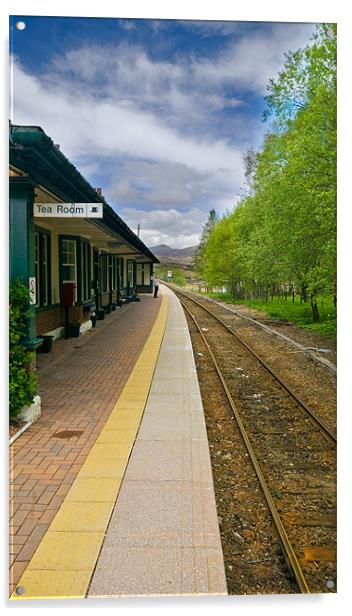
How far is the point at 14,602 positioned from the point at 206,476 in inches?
60.8

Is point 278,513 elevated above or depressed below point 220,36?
below

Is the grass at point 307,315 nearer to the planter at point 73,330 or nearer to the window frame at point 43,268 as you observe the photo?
the planter at point 73,330

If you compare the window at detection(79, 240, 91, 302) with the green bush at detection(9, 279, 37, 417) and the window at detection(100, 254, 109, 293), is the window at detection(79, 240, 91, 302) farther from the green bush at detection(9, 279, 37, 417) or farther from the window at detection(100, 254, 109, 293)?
the green bush at detection(9, 279, 37, 417)

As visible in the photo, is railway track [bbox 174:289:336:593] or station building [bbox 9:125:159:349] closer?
railway track [bbox 174:289:336:593]

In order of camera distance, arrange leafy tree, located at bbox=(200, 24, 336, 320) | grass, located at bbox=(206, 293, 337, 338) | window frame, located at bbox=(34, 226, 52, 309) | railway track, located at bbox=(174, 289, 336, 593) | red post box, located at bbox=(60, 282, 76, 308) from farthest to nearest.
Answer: grass, located at bbox=(206, 293, 337, 338), red post box, located at bbox=(60, 282, 76, 308), window frame, located at bbox=(34, 226, 52, 309), leafy tree, located at bbox=(200, 24, 336, 320), railway track, located at bbox=(174, 289, 336, 593)

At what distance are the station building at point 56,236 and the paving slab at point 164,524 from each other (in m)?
1.72

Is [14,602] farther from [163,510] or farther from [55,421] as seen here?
[55,421]

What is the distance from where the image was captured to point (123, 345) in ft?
31.8

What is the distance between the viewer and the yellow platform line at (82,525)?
211 cm

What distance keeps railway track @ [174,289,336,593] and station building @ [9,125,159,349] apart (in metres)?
2.59

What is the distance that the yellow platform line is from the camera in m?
2.11

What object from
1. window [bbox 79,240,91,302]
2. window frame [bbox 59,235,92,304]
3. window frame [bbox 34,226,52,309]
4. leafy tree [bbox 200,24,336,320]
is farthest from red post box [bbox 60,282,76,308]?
leafy tree [bbox 200,24,336,320]
